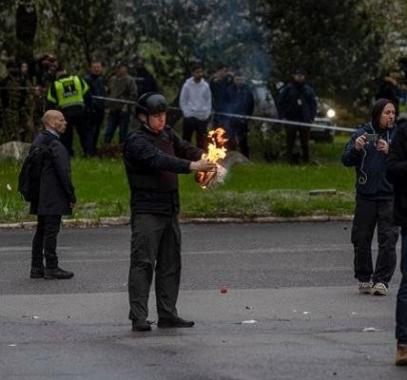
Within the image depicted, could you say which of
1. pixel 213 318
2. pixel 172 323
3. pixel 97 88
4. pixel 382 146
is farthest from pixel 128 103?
pixel 172 323

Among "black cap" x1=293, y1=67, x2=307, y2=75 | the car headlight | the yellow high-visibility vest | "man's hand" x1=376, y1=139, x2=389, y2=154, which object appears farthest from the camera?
the car headlight

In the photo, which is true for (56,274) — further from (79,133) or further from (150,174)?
(79,133)

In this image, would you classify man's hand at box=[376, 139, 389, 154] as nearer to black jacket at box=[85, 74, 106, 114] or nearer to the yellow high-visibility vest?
the yellow high-visibility vest

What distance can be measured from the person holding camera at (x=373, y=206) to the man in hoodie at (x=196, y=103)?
12190 mm

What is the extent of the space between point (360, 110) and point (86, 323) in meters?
21.0

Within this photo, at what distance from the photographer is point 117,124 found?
28.2 m

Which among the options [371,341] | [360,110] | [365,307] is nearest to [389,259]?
[365,307]

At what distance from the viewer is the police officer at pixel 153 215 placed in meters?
11.9

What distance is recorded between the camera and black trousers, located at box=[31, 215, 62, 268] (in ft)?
49.7

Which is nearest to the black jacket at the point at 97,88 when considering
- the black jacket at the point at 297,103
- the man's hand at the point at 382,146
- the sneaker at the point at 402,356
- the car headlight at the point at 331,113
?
the black jacket at the point at 297,103

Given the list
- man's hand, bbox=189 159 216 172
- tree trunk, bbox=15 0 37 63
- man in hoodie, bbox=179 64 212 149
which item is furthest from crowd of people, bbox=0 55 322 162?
man's hand, bbox=189 159 216 172

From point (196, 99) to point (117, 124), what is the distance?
251cm

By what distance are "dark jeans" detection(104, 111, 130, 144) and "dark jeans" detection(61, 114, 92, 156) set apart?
68 centimetres

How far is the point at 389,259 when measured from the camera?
13.7 meters
